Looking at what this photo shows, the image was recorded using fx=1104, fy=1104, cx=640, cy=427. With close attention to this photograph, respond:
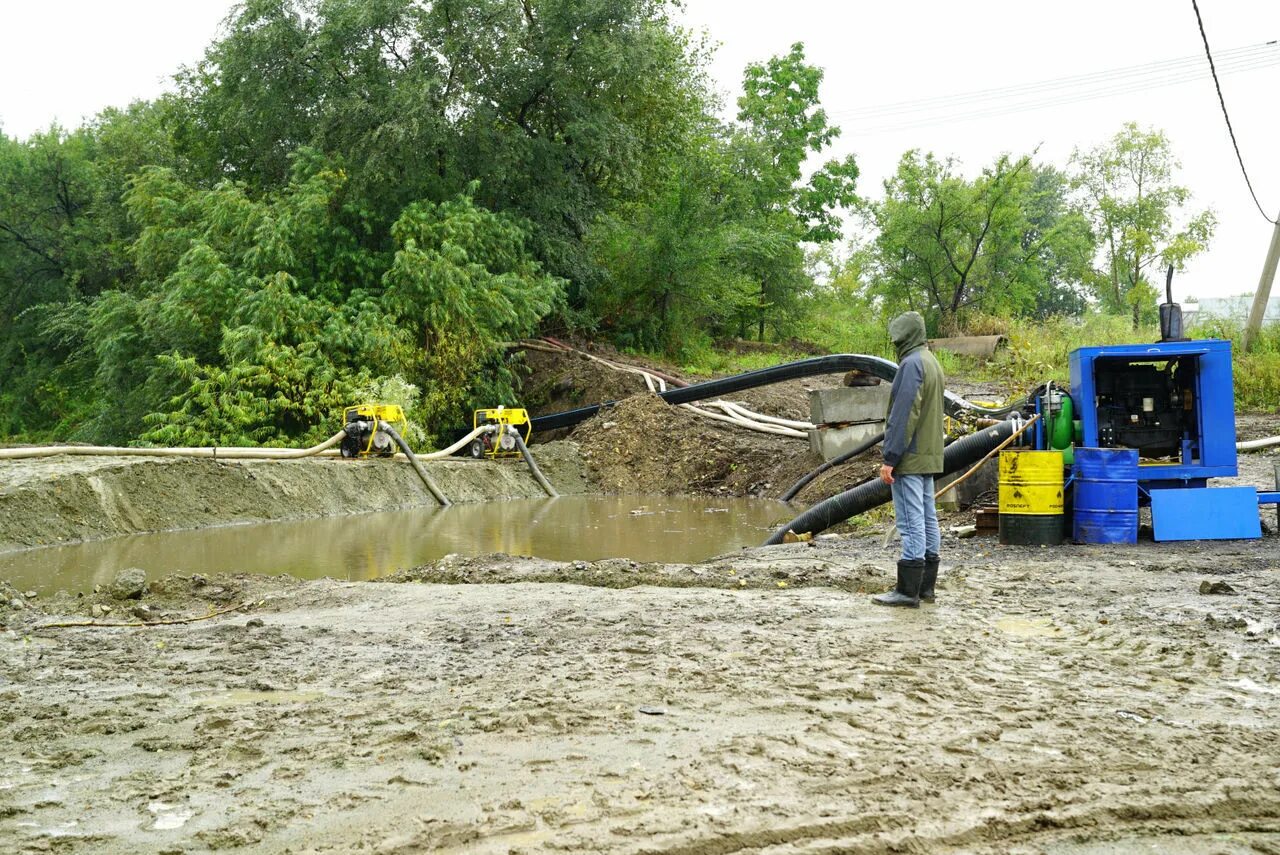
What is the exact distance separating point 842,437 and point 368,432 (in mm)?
7792

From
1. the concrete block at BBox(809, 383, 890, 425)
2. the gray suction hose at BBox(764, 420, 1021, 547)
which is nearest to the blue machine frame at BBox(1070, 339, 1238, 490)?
the gray suction hose at BBox(764, 420, 1021, 547)

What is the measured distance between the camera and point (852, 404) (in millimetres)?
18328

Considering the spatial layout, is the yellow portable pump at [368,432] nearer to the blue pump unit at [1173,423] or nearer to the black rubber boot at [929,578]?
the blue pump unit at [1173,423]

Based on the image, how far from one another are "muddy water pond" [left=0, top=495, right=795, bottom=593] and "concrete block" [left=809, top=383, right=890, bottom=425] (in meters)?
1.80

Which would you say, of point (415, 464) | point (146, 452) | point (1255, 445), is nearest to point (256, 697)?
point (146, 452)

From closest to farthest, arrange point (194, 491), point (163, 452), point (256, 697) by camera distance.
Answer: point (256, 697)
point (194, 491)
point (163, 452)

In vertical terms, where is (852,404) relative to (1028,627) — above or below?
above

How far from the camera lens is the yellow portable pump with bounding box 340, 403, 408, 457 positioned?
58.8ft

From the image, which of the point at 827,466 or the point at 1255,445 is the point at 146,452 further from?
the point at 1255,445

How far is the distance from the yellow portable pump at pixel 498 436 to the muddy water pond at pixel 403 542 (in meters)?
2.71

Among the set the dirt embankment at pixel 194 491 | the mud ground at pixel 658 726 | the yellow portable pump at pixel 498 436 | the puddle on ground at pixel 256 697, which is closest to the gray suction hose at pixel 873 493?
the mud ground at pixel 658 726

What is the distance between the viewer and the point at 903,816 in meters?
3.42

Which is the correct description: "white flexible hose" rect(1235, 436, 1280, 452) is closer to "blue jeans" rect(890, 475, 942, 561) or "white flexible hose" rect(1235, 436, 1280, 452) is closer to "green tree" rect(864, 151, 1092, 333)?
"blue jeans" rect(890, 475, 942, 561)

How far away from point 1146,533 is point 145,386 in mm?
19675
